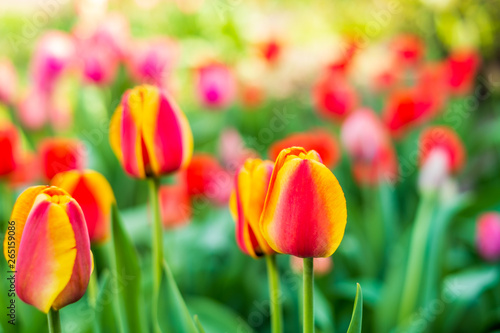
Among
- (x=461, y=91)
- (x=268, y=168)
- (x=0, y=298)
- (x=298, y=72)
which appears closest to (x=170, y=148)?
(x=268, y=168)

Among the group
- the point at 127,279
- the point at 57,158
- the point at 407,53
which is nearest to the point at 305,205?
the point at 127,279

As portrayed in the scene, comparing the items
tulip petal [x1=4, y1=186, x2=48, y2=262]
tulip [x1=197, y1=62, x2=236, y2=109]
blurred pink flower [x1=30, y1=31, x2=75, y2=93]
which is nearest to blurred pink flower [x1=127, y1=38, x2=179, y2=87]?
tulip [x1=197, y1=62, x2=236, y2=109]

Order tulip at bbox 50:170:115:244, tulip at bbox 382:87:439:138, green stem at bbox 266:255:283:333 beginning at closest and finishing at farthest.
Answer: green stem at bbox 266:255:283:333, tulip at bbox 50:170:115:244, tulip at bbox 382:87:439:138

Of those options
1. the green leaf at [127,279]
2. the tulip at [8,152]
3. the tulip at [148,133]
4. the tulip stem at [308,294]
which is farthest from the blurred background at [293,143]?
the tulip stem at [308,294]

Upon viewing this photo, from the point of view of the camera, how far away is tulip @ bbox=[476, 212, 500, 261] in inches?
54.0

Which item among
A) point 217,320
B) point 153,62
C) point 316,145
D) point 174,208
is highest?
point 153,62

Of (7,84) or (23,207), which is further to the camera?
(7,84)

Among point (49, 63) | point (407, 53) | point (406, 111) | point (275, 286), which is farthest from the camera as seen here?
point (407, 53)

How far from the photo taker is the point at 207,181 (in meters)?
1.39

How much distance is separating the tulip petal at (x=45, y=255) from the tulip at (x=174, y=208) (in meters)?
0.76

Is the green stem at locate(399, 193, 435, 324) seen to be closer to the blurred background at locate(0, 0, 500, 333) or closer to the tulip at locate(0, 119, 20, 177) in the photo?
the blurred background at locate(0, 0, 500, 333)

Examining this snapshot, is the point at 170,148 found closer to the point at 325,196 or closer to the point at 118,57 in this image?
the point at 325,196

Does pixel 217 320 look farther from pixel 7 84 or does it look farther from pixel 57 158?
pixel 7 84

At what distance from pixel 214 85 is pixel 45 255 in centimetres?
150
